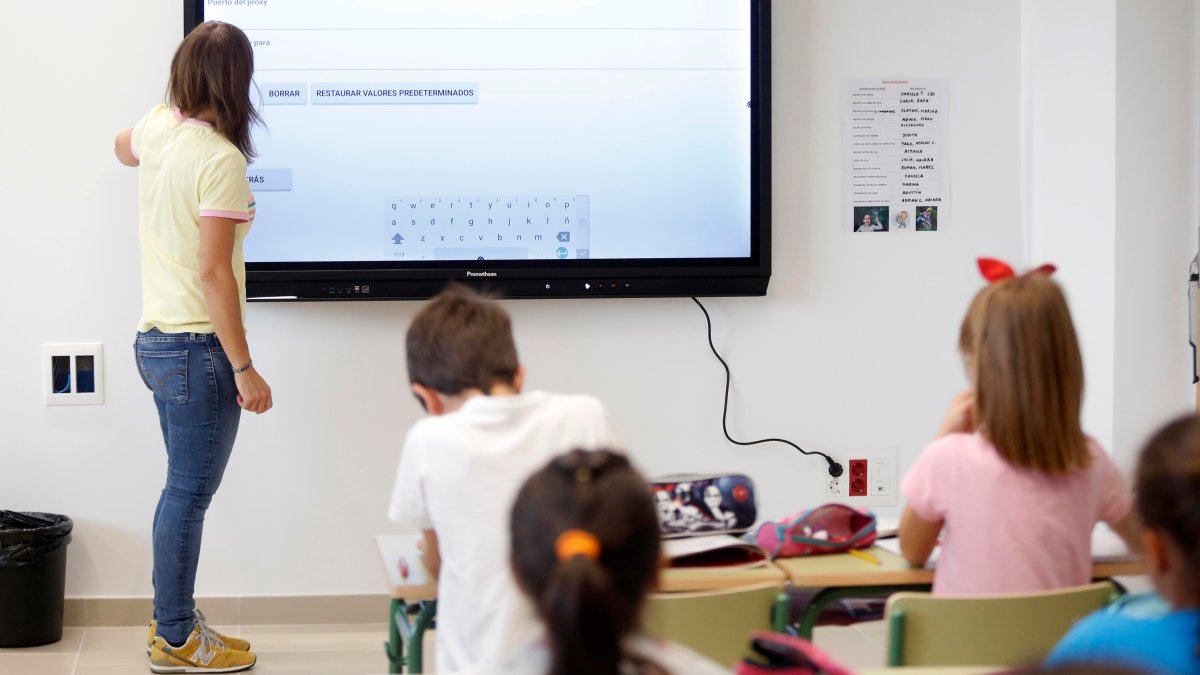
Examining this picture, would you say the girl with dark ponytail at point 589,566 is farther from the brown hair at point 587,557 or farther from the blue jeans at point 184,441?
the blue jeans at point 184,441

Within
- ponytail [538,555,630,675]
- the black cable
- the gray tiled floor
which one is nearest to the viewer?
ponytail [538,555,630,675]

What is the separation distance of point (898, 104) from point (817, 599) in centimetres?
209

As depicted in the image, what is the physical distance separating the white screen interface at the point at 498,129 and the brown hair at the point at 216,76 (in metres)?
0.48

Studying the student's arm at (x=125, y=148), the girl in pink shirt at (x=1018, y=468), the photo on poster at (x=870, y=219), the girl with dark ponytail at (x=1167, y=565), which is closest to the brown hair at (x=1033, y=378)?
the girl in pink shirt at (x=1018, y=468)

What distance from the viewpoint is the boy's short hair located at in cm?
185

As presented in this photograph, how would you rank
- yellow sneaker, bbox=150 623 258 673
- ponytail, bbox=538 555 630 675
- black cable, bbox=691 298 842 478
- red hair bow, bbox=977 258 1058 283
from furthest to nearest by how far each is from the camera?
black cable, bbox=691 298 842 478
yellow sneaker, bbox=150 623 258 673
red hair bow, bbox=977 258 1058 283
ponytail, bbox=538 555 630 675

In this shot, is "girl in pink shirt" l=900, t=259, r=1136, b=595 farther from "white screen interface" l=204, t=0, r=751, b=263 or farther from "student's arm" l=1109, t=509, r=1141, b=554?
"white screen interface" l=204, t=0, r=751, b=263

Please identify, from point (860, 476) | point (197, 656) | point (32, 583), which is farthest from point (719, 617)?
point (32, 583)

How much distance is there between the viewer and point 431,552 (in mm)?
1824

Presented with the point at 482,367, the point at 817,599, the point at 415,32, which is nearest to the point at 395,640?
the point at 482,367

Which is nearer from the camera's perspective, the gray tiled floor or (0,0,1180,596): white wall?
the gray tiled floor

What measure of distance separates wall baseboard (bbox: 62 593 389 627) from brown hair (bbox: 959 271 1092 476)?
221 centimetres

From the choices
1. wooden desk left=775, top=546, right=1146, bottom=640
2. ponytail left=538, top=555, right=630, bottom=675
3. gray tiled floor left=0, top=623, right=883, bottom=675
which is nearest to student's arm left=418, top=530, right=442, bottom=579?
wooden desk left=775, top=546, right=1146, bottom=640

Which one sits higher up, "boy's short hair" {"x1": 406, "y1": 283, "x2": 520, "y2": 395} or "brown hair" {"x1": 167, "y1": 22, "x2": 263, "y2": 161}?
"brown hair" {"x1": 167, "y1": 22, "x2": 263, "y2": 161}
